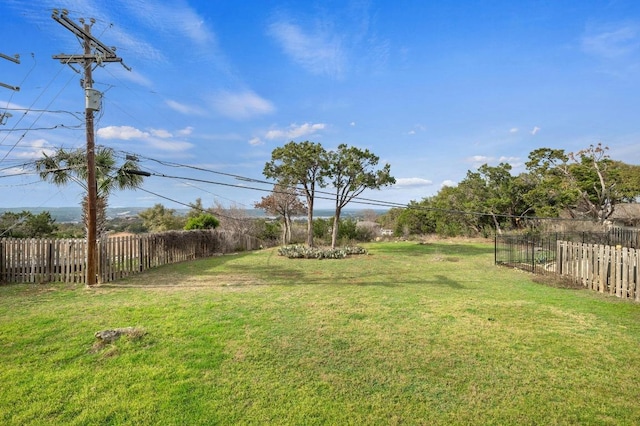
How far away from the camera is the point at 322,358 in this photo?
375 cm

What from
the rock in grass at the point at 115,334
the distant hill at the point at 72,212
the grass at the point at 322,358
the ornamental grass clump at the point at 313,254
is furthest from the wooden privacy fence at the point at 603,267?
the distant hill at the point at 72,212

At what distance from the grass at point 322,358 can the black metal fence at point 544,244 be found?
3558 mm

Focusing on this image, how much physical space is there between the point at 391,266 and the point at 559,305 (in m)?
5.52

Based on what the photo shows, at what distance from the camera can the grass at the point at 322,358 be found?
276 centimetres

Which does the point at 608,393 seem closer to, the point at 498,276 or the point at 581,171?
the point at 498,276

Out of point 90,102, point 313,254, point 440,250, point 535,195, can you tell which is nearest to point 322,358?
point 90,102

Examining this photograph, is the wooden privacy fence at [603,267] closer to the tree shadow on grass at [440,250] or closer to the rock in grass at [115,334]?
the tree shadow on grass at [440,250]

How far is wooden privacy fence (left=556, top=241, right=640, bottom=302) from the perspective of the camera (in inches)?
257

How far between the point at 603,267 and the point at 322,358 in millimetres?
7374

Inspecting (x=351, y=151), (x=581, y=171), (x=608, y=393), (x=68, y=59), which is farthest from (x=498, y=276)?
(x=581, y=171)

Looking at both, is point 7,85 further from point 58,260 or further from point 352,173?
point 352,173

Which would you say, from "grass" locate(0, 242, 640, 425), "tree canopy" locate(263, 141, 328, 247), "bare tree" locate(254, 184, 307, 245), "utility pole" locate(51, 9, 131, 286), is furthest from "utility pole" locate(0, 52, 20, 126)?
"bare tree" locate(254, 184, 307, 245)

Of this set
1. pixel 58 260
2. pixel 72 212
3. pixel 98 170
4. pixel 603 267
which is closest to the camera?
pixel 603 267

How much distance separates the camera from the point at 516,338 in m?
4.39
